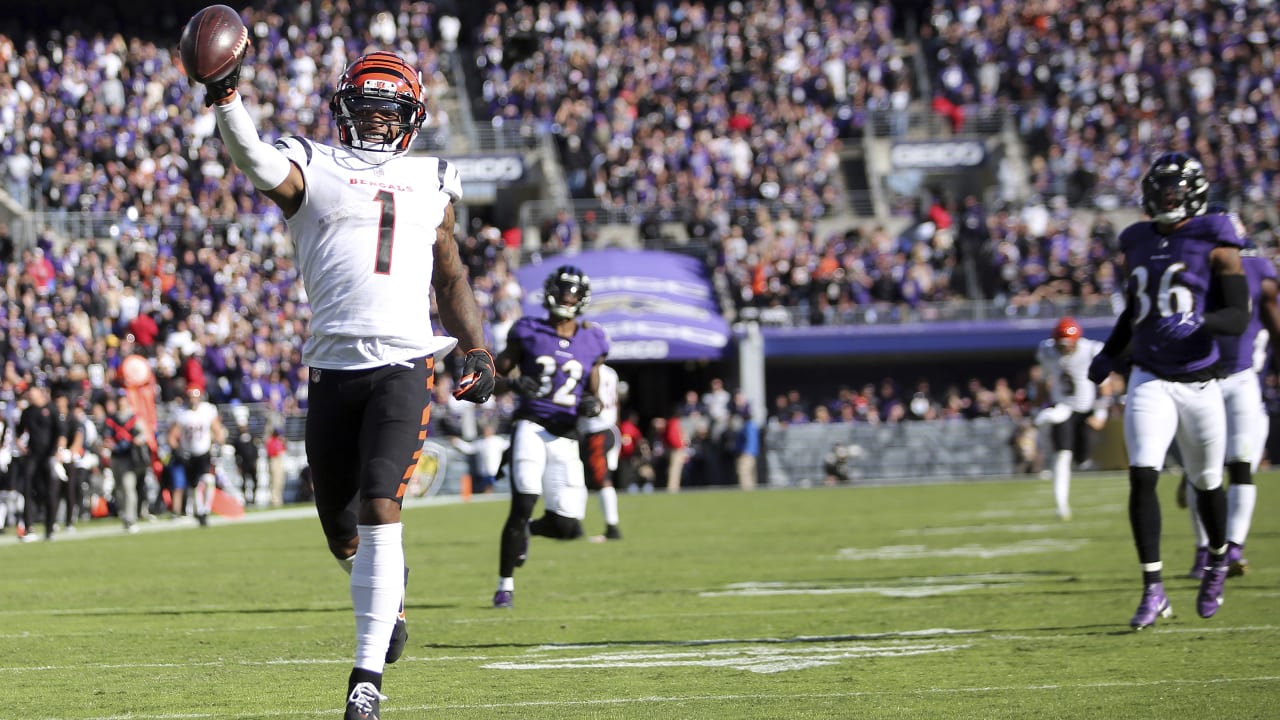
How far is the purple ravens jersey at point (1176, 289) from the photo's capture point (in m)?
8.02

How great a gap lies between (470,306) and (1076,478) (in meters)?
23.0

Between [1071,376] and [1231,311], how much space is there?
29.9ft

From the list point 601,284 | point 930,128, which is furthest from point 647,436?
point 930,128

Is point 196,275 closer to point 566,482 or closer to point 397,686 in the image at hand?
point 566,482

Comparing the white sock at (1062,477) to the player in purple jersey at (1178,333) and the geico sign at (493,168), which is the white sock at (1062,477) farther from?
the geico sign at (493,168)

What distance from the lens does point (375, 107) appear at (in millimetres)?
5910

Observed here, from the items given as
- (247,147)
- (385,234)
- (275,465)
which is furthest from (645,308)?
(247,147)

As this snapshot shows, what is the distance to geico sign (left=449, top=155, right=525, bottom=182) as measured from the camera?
119 feet

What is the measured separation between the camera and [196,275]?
2986cm

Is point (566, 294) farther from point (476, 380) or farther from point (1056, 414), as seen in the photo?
point (1056, 414)

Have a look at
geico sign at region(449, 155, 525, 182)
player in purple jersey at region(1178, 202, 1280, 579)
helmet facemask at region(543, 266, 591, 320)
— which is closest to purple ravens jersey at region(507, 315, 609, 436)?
helmet facemask at region(543, 266, 591, 320)

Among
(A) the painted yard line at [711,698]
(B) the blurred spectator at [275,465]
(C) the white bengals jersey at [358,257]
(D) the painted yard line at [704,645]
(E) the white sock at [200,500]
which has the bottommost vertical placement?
(B) the blurred spectator at [275,465]

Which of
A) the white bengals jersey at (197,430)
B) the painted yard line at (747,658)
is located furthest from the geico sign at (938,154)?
the painted yard line at (747,658)

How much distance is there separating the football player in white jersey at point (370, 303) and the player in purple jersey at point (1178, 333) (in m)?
3.40
